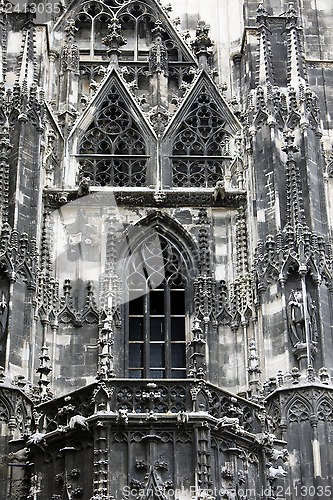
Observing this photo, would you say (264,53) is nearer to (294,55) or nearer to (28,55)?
(294,55)

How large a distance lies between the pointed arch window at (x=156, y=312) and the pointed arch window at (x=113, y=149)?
5.47ft

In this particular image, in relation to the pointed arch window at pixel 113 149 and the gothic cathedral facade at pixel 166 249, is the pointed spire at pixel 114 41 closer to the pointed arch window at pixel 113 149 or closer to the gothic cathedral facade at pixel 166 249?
the gothic cathedral facade at pixel 166 249

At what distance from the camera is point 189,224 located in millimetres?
23594

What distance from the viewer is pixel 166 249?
23.4m

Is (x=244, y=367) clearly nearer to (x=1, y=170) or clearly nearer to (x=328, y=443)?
(x=328, y=443)

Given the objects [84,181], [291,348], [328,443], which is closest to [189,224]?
[84,181]

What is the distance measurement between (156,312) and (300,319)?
3.19 m

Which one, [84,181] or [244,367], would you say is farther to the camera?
[84,181]

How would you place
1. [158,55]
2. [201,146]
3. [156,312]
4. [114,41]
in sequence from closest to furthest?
[156,312] < [201,146] < [158,55] < [114,41]

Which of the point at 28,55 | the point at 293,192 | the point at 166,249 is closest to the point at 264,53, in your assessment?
the point at 293,192

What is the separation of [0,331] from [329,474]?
6.49 metres

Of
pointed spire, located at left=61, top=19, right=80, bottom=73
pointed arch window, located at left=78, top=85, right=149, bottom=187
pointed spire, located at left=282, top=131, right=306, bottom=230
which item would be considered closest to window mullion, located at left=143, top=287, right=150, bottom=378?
pointed arch window, located at left=78, top=85, right=149, bottom=187

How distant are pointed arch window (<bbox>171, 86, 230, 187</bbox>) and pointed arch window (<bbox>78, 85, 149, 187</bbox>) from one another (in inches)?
30.1

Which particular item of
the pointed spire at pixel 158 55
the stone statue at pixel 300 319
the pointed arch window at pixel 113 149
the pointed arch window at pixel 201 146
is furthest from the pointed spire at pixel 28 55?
the stone statue at pixel 300 319
